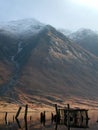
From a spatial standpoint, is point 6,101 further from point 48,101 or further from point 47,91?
point 47,91

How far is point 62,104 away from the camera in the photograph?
561 feet

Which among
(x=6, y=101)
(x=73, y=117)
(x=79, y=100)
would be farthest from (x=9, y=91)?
(x=73, y=117)

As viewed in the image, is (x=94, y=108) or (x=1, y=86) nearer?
(x=94, y=108)

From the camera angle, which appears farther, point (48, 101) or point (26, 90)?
point (26, 90)

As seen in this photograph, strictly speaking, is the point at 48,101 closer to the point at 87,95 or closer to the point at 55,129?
the point at 87,95

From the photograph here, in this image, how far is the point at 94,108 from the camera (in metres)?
172

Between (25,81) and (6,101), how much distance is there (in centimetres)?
3721

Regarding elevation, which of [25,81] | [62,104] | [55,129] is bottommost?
[55,129]

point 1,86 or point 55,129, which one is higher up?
point 1,86

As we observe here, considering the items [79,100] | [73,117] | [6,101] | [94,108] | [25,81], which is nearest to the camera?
[73,117]

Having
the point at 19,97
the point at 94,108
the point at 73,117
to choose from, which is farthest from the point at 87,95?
the point at 73,117

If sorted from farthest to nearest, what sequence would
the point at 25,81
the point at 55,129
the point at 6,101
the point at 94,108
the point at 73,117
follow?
1. the point at 25,81
2. the point at 94,108
3. the point at 6,101
4. the point at 73,117
5. the point at 55,129

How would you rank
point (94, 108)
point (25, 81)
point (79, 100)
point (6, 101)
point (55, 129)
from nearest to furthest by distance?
point (55, 129), point (6, 101), point (94, 108), point (79, 100), point (25, 81)

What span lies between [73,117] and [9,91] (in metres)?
100
